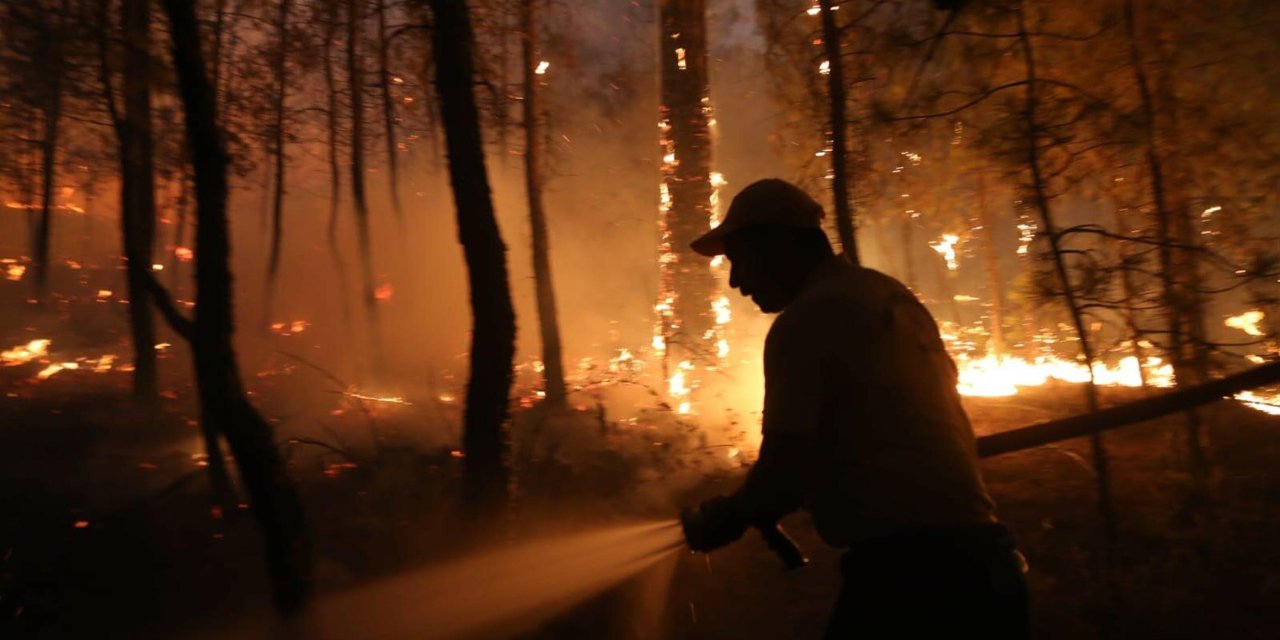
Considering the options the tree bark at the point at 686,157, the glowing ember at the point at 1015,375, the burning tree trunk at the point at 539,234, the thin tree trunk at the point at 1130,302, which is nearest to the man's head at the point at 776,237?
the thin tree trunk at the point at 1130,302

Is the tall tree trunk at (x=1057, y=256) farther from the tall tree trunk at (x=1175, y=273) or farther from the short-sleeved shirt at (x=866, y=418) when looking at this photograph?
the short-sleeved shirt at (x=866, y=418)

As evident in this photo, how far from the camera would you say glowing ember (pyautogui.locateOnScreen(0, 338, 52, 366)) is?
15508 millimetres

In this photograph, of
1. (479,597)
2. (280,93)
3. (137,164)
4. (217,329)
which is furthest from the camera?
(280,93)

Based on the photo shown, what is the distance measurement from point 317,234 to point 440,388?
15.5 meters

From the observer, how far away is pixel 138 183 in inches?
480

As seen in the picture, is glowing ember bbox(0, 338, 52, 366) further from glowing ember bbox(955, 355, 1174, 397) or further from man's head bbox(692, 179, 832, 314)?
man's head bbox(692, 179, 832, 314)

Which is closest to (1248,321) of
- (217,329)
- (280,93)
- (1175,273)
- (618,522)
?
(1175,273)

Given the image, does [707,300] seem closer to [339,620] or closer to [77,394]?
[339,620]

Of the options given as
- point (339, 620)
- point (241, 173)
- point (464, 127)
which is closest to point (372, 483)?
point (339, 620)

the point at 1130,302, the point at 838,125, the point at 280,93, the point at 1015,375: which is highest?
the point at 280,93

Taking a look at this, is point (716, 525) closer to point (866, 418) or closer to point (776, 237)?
point (866, 418)

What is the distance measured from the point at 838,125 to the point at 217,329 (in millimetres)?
5051

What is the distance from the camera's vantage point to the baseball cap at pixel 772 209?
2.34 metres

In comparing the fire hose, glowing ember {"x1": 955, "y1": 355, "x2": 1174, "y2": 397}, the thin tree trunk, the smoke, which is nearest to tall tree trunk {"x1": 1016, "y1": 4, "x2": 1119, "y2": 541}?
the thin tree trunk
